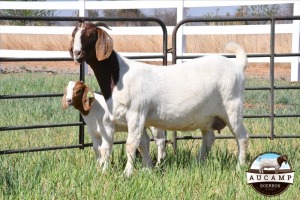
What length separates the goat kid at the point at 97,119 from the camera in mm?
5984

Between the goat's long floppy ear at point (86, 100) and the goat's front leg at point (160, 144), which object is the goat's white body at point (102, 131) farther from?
the goat's front leg at point (160, 144)

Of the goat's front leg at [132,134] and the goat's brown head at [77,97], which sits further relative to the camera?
the goat's brown head at [77,97]

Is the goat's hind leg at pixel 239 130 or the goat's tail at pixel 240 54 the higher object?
the goat's tail at pixel 240 54

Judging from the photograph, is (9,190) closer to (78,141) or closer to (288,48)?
(78,141)

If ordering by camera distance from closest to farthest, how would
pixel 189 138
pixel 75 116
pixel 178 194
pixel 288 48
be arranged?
1. pixel 178 194
2. pixel 189 138
3. pixel 75 116
4. pixel 288 48

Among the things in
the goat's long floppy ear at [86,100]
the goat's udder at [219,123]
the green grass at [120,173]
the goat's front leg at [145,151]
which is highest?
the goat's long floppy ear at [86,100]

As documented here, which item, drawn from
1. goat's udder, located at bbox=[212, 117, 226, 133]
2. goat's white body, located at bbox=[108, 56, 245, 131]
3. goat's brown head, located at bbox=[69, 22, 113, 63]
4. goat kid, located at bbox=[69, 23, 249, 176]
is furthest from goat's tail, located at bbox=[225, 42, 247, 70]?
goat's brown head, located at bbox=[69, 22, 113, 63]

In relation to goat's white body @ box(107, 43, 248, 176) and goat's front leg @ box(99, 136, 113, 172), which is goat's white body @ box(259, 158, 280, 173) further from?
goat's front leg @ box(99, 136, 113, 172)

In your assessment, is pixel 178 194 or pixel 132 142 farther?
pixel 132 142

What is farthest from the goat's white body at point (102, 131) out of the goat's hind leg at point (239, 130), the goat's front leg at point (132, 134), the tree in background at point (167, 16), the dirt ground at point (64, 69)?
the tree in background at point (167, 16)

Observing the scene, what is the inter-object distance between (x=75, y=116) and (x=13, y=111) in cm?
82

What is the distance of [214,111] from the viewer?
6.12 m

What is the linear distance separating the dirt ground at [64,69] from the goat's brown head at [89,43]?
37.5ft

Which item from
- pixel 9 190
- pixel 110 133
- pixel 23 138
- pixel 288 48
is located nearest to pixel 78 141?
pixel 23 138
